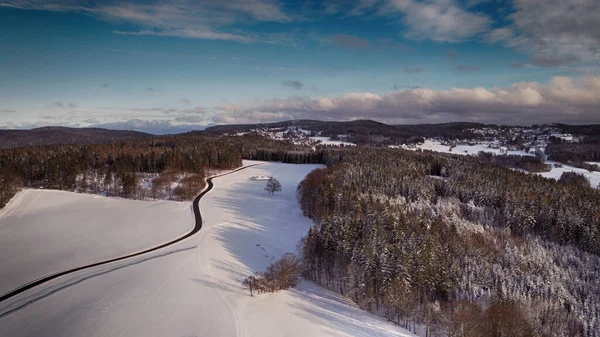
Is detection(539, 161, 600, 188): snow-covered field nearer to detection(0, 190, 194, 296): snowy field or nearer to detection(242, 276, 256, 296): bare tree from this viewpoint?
detection(242, 276, 256, 296): bare tree

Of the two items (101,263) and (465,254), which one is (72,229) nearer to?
(101,263)

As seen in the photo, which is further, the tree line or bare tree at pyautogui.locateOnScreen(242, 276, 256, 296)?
bare tree at pyautogui.locateOnScreen(242, 276, 256, 296)

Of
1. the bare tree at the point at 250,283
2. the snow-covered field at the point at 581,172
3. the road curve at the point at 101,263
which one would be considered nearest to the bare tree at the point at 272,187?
the road curve at the point at 101,263

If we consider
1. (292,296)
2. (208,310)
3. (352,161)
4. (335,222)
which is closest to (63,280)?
(208,310)

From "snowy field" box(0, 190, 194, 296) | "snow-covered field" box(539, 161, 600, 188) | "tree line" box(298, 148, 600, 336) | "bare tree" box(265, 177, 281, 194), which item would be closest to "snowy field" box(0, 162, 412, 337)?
"snowy field" box(0, 190, 194, 296)

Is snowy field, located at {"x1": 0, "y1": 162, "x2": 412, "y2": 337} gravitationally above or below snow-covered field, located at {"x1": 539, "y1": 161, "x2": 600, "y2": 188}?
above

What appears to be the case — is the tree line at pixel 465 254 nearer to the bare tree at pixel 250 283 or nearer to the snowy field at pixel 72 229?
the bare tree at pixel 250 283

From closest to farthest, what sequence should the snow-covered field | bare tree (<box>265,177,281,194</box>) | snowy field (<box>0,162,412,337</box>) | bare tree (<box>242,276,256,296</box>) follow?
snowy field (<box>0,162,412,337</box>) → bare tree (<box>242,276,256,296</box>) → bare tree (<box>265,177,281,194</box>) → the snow-covered field
